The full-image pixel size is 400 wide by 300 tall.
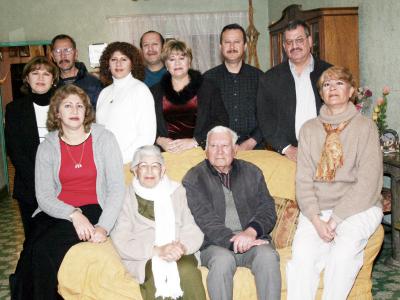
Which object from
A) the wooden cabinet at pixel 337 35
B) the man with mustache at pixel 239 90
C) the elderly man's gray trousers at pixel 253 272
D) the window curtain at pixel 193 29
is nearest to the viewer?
the elderly man's gray trousers at pixel 253 272

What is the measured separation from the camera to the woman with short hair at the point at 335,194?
2688 mm

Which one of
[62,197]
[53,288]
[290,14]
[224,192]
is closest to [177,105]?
[224,192]

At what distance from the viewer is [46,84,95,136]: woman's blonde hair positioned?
9.82ft

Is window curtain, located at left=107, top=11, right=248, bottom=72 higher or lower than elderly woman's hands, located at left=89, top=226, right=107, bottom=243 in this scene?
higher

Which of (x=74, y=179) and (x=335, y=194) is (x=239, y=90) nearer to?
(x=335, y=194)

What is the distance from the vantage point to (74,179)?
298cm

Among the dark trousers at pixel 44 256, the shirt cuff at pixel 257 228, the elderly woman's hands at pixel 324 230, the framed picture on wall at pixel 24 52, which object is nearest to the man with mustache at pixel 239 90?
the shirt cuff at pixel 257 228

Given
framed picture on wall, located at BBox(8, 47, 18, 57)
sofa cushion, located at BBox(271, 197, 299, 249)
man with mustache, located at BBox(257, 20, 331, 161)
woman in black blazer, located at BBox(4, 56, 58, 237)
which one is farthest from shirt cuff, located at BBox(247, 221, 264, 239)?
framed picture on wall, located at BBox(8, 47, 18, 57)

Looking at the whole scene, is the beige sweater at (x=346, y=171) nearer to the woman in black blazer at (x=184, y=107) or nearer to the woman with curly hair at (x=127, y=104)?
the woman in black blazer at (x=184, y=107)

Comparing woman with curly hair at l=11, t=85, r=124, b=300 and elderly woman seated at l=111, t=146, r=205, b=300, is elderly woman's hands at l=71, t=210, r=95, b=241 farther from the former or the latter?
elderly woman seated at l=111, t=146, r=205, b=300

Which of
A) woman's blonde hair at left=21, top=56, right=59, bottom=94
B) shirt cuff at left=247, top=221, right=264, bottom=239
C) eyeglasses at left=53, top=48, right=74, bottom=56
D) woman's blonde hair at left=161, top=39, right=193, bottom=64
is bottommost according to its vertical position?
shirt cuff at left=247, top=221, right=264, bottom=239

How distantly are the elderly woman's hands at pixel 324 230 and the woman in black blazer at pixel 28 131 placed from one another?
1.77 m

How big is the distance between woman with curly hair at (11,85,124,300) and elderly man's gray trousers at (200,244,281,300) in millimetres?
654

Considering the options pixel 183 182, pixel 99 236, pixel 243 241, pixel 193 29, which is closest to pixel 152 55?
pixel 183 182
